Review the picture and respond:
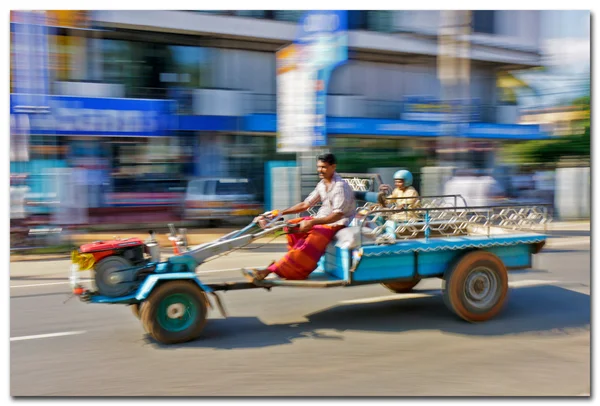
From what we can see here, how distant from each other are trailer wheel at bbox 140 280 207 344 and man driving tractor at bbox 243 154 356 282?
1.92 ft

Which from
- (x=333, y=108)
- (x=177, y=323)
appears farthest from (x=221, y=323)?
(x=333, y=108)

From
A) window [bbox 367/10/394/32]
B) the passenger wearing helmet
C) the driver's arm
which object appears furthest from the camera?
window [bbox 367/10/394/32]

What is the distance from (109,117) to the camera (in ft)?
45.7

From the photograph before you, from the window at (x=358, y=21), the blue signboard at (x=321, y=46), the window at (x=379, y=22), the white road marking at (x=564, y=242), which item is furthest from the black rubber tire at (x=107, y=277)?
the window at (x=379, y=22)

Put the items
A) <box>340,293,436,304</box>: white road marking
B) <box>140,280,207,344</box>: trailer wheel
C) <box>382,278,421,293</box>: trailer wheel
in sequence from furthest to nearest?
<box>382,278,421,293</box>: trailer wheel < <box>340,293,436,304</box>: white road marking < <box>140,280,207,344</box>: trailer wheel

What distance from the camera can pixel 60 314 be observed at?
6.36 m

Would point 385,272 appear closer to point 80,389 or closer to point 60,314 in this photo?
point 80,389

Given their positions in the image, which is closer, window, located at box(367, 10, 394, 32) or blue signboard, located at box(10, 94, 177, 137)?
blue signboard, located at box(10, 94, 177, 137)

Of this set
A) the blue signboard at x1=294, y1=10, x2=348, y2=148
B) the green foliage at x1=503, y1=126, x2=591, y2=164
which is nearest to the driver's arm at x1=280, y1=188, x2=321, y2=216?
the blue signboard at x1=294, y1=10, x2=348, y2=148

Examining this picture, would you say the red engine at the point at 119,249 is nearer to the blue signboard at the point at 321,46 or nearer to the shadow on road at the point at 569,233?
the blue signboard at the point at 321,46

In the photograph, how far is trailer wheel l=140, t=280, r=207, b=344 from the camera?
5.02 meters

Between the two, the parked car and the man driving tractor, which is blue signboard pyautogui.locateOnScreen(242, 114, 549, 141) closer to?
the parked car

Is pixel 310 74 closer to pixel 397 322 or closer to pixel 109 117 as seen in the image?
pixel 109 117

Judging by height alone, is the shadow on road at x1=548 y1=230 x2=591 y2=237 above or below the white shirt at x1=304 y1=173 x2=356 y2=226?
below
